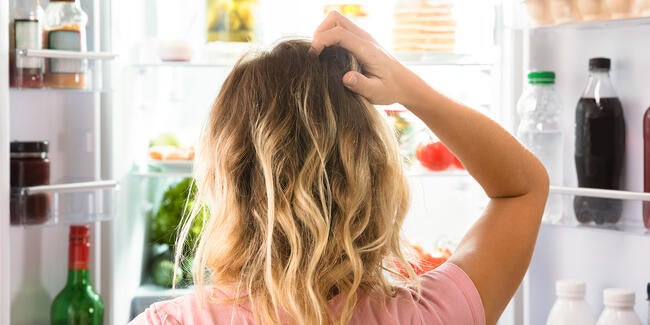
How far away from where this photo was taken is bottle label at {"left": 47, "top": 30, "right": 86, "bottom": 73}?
2061 millimetres

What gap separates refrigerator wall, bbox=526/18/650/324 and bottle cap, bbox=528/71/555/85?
0.09 meters

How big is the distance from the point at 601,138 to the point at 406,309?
112 cm

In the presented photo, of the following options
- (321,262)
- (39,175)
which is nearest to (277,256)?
(321,262)

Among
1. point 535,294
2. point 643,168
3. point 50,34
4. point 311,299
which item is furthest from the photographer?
point 535,294

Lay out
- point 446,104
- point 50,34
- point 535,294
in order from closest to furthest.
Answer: point 446,104 → point 50,34 → point 535,294

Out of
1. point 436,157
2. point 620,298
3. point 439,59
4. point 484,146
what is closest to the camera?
point 484,146

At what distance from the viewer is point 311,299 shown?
3.07 ft

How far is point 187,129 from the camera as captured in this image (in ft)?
9.05

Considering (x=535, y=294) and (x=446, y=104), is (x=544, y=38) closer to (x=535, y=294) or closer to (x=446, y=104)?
(x=535, y=294)

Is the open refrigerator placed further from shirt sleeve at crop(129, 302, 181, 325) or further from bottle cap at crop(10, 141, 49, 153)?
shirt sleeve at crop(129, 302, 181, 325)

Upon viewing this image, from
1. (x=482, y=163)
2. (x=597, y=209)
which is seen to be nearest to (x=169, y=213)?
(x=597, y=209)

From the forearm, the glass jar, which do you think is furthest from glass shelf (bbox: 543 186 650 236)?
the glass jar

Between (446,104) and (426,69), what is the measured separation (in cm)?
159

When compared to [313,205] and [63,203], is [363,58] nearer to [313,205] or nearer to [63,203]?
[313,205]
